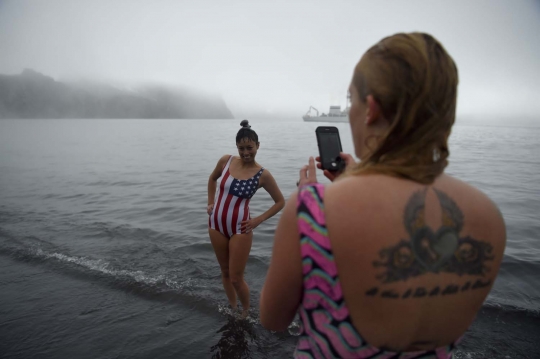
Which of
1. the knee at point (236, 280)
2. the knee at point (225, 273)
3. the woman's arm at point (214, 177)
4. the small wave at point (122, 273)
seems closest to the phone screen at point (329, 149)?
the woman's arm at point (214, 177)

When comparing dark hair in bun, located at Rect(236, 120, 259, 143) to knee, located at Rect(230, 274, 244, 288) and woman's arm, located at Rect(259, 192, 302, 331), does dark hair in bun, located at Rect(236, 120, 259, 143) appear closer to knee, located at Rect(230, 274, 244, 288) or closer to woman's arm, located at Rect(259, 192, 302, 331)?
knee, located at Rect(230, 274, 244, 288)

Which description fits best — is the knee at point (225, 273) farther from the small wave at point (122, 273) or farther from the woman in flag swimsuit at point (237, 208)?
the small wave at point (122, 273)

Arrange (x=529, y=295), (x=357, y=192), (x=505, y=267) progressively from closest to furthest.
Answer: (x=357, y=192)
(x=529, y=295)
(x=505, y=267)

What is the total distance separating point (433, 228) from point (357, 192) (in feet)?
1.00

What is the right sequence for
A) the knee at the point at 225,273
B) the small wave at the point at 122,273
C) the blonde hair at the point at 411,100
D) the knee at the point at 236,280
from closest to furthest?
the blonde hair at the point at 411,100 < the knee at the point at 236,280 < the knee at the point at 225,273 < the small wave at the point at 122,273

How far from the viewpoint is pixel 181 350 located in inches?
157

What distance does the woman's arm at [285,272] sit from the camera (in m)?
1.12

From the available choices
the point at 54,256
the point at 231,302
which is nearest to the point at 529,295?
the point at 231,302

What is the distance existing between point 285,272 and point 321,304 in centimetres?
20

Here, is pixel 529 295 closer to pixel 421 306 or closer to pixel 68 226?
pixel 421 306

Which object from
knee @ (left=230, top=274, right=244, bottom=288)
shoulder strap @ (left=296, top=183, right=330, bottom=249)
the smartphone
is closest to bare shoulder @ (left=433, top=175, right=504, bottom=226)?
shoulder strap @ (left=296, top=183, right=330, bottom=249)

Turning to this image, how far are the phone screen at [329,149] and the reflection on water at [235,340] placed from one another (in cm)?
314

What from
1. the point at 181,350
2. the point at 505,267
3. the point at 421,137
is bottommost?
the point at 505,267

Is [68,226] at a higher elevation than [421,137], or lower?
lower
